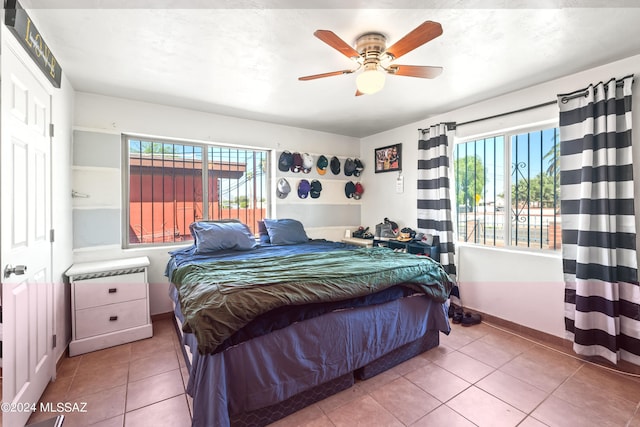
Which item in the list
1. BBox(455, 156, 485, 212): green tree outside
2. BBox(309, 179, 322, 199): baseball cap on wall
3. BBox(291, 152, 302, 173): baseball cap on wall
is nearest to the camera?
BBox(455, 156, 485, 212): green tree outside

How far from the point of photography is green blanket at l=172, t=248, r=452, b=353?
4.65ft

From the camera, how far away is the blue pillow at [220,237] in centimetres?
285

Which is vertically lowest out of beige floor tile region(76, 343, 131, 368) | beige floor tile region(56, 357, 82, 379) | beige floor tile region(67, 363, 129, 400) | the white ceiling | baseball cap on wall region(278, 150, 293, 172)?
beige floor tile region(67, 363, 129, 400)

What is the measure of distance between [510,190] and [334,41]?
254cm

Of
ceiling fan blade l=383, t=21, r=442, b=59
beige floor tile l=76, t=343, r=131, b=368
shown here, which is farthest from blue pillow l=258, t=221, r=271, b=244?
ceiling fan blade l=383, t=21, r=442, b=59

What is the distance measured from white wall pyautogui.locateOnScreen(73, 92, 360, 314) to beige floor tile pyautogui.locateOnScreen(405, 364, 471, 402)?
254 centimetres

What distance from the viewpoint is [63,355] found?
2.31 m

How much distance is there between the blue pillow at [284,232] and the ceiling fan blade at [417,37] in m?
2.28

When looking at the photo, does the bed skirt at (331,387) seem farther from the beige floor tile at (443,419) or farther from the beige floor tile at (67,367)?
the beige floor tile at (67,367)

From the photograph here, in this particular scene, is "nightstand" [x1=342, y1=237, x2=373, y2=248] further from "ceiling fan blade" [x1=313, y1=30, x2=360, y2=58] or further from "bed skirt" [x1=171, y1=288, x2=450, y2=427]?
"ceiling fan blade" [x1=313, y1=30, x2=360, y2=58]

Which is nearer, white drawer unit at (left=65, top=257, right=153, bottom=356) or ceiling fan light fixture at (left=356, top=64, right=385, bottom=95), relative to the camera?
ceiling fan light fixture at (left=356, top=64, right=385, bottom=95)

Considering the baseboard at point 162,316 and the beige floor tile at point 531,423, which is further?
the baseboard at point 162,316

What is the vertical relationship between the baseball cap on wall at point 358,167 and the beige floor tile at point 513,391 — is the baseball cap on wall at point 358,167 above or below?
above

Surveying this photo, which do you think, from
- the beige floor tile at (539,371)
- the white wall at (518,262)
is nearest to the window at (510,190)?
the white wall at (518,262)
